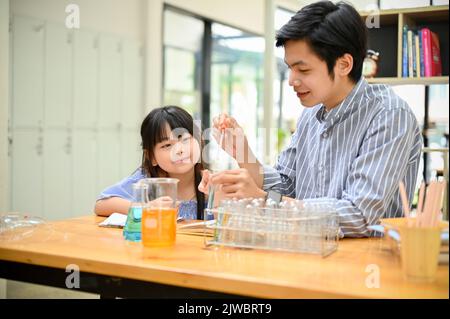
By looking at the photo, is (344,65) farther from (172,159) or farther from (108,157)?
(108,157)

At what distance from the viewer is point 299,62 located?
61.1 inches

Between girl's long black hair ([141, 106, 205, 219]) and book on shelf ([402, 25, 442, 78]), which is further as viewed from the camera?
book on shelf ([402, 25, 442, 78])

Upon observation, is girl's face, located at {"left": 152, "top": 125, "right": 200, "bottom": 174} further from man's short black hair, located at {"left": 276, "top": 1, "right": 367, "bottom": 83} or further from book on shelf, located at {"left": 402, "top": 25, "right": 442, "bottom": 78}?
book on shelf, located at {"left": 402, "top": 25, "right": 442, "bottom": 78}

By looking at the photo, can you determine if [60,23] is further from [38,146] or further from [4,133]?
[4,133]

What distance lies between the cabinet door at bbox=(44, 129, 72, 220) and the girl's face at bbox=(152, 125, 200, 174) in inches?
104

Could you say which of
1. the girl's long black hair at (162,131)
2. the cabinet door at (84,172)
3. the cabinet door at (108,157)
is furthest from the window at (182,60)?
the girl's long black hair at (162,131)

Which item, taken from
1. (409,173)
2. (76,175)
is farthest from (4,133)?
(409,173)

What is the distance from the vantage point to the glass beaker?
1.29m

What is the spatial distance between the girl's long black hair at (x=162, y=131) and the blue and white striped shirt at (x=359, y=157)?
41 cm

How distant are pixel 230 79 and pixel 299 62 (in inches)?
257

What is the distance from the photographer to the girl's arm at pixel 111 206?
195 centimetres

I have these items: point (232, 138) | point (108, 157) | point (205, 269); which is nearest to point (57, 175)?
point (108, 157)

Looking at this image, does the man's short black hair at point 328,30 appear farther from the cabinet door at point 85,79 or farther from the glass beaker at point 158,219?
the cabinet door at point 85,79

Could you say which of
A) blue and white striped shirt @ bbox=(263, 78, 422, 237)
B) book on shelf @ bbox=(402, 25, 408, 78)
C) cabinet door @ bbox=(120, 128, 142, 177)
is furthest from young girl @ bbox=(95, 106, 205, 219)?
cabinet door @ bbox=(120, 128, 142, 177)
